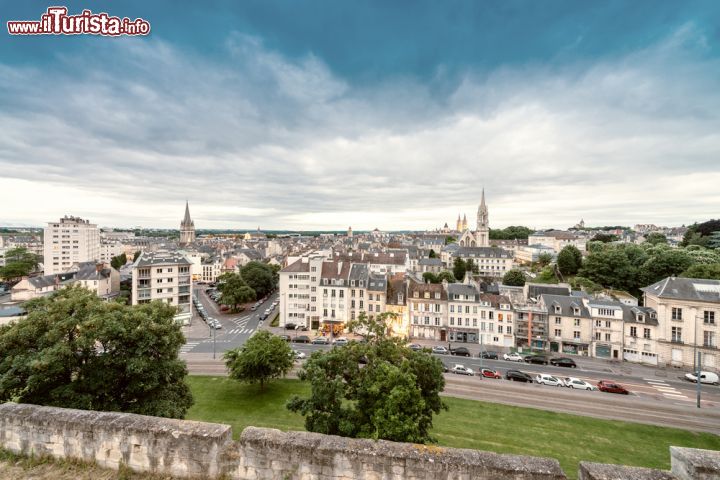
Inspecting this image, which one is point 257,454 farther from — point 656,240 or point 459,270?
point 656,240

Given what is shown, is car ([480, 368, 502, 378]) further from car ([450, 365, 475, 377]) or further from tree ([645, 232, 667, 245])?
tree ([645, 232, 667, 245])

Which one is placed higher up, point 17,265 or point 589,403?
point 17,265

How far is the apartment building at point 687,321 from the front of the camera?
39.6m

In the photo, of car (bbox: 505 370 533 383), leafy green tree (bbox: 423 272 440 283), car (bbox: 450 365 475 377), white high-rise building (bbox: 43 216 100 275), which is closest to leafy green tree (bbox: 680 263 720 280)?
car (bbox: 505 370 533 383)

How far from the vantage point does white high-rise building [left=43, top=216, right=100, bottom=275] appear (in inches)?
4392

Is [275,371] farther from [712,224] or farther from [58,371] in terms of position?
[712,224]

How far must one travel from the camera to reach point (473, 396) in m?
30.9

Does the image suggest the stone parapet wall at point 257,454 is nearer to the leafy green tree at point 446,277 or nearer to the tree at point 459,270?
the leafy green tree at point 446,277

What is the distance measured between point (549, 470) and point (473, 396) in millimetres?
27960

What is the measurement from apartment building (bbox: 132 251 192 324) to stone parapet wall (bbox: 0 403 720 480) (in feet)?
175

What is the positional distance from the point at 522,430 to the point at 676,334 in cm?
3275

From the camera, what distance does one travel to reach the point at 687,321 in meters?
40.8

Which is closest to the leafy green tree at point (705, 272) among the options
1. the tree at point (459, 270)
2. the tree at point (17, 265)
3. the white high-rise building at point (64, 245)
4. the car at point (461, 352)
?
the car at point (461, 352)

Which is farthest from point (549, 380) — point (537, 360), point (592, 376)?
point (592, 376)
